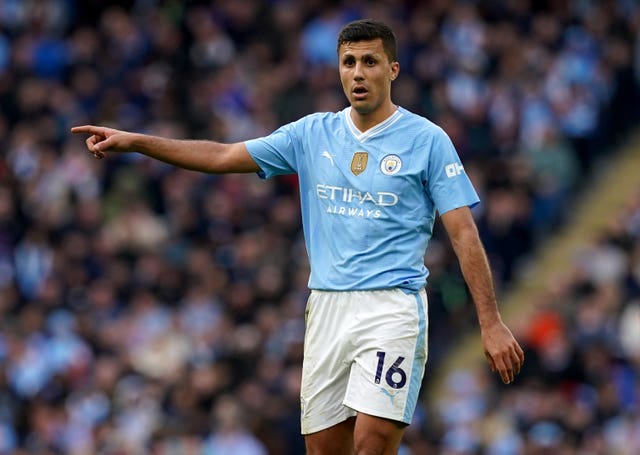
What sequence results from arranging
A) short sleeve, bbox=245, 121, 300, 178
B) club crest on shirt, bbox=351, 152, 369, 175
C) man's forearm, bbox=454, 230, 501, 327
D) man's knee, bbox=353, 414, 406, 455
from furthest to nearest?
short sleeve, bbox=245, 121, 300, 178 → club crest on shirt, bbox=351, 152, 369, 175 → man's knee, bbox=353, 414, 406, 455 → man's forearm, bbox=454, 230, 501, 327

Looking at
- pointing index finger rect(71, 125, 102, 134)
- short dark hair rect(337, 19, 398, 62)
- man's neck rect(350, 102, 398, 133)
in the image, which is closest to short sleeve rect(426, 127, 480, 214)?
man's neck rect(350, 102, 398, 133)

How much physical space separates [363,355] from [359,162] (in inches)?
39.4

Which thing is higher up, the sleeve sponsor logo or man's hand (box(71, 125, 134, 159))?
man's hand (box(71, 125, 134, 159))

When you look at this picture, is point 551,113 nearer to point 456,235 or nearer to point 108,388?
point 108,388

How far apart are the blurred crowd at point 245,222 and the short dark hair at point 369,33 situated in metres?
6.50

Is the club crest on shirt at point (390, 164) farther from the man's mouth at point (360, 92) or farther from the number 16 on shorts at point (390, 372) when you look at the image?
the number 16 on shorts at point (390, 372)

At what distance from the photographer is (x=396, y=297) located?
767 cm

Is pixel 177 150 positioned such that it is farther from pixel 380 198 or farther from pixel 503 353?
pixel 503 353

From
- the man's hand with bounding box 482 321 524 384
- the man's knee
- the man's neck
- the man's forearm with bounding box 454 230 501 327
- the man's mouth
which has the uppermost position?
the man's mouth

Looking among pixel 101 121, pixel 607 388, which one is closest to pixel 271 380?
pixel 607 388

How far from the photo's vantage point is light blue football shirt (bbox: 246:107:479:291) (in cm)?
764

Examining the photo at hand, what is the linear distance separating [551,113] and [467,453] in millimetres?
6429

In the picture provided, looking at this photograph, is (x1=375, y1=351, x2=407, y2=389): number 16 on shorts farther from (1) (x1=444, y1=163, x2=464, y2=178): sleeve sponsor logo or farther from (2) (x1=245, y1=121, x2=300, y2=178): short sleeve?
(2) (x1=245, y1=121, x2=300, y2=178): short sleeve

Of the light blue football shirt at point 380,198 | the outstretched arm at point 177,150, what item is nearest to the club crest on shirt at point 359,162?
the light blue football shirt at point 380,198
